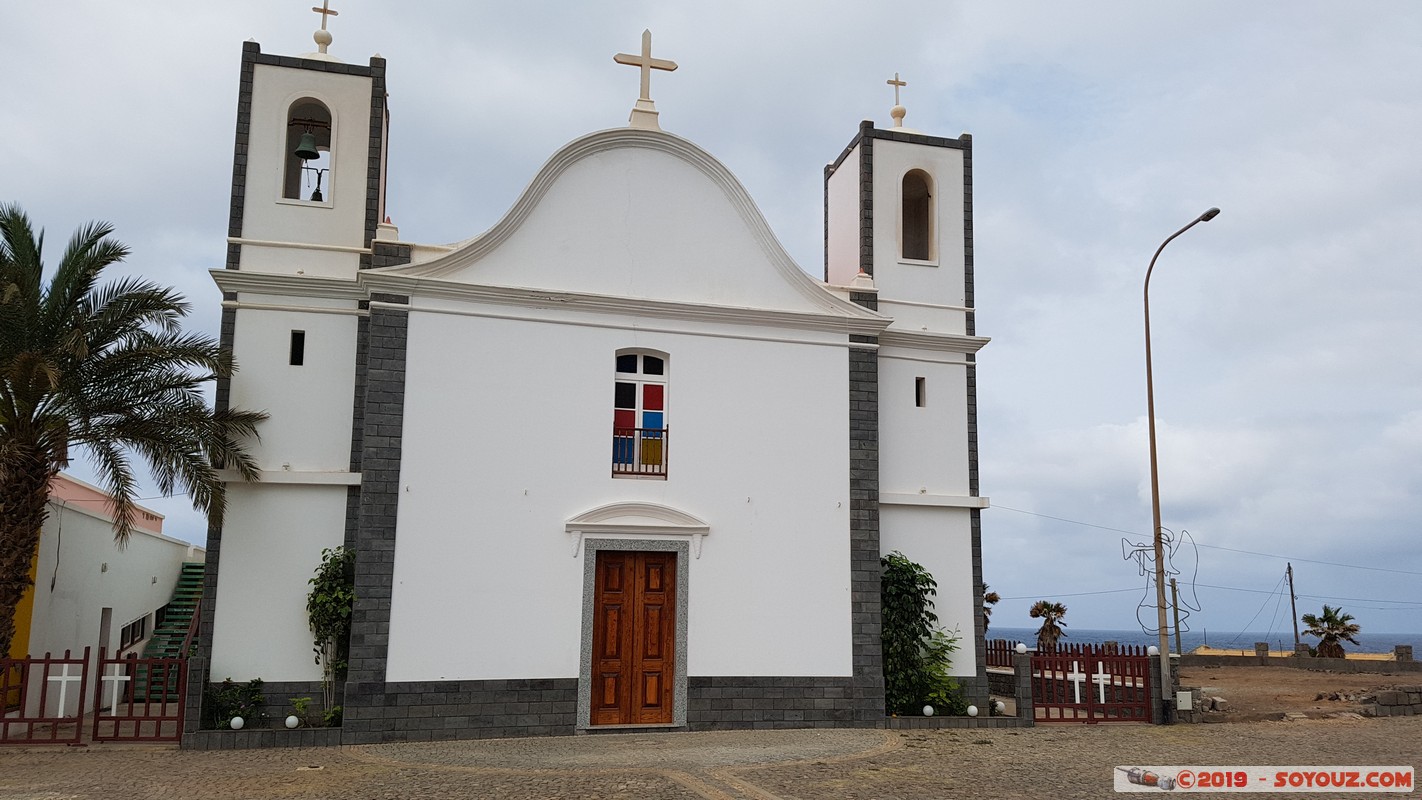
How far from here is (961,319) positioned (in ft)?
55.7

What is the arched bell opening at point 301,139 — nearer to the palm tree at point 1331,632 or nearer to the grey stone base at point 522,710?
the grey stone base at point 522,710

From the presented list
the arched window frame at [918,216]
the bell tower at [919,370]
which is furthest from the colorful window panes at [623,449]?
the arched window frame at [918,216]

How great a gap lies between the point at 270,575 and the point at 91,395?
295 centimetres

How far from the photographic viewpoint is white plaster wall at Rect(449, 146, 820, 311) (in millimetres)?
14602

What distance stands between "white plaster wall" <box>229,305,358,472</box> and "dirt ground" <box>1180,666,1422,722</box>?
42.8 feet

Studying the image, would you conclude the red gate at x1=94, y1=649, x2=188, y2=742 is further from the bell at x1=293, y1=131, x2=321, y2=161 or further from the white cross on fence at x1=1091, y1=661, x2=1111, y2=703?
the white cross on fence at x1=1091, y1=661, x2=1111, y2=703

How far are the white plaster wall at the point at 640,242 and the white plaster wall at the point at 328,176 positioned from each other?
211 cm

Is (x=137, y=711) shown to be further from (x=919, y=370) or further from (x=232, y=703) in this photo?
(x=919, y=370)

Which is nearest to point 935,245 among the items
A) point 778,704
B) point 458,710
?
point 778,704

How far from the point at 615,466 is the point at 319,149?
636 cm

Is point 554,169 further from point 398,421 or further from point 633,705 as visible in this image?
point 633,705

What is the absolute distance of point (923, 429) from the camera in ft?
54.1

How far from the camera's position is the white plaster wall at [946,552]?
1592 centimetres

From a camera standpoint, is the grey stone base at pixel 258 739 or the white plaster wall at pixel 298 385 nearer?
the grey stone base at pixel 258 739
